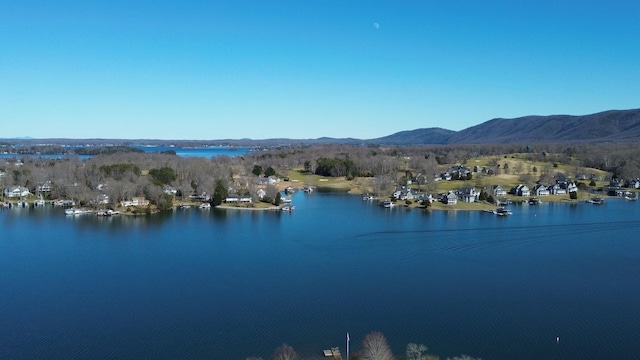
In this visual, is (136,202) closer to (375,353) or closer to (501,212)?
(501,212)

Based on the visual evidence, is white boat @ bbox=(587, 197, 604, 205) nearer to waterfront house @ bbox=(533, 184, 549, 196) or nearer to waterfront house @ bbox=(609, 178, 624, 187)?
waterfront house @ bbox=(533, 184, 549, 196)

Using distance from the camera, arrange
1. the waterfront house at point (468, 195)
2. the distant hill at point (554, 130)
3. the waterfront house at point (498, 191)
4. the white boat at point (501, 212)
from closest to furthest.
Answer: the white boat at point (501, 212), the waterfront house at point (468, 195), the waterfront house at point (498, 191), the distant hill at point (554, 130)

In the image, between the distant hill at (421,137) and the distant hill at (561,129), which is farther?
the distant hill at (421,137)

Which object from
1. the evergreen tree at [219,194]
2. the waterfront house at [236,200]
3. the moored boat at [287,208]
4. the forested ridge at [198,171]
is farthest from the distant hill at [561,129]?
the evergreen tree at [219,194]

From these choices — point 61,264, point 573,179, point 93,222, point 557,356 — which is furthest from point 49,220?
point 573,179

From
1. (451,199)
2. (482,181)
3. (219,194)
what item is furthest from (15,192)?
(482,181)

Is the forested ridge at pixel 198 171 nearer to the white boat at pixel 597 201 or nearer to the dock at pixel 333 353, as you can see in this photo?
the white boat at pixel 597 201

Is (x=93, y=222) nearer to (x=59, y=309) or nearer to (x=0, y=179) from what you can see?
(x=59, y=309)
